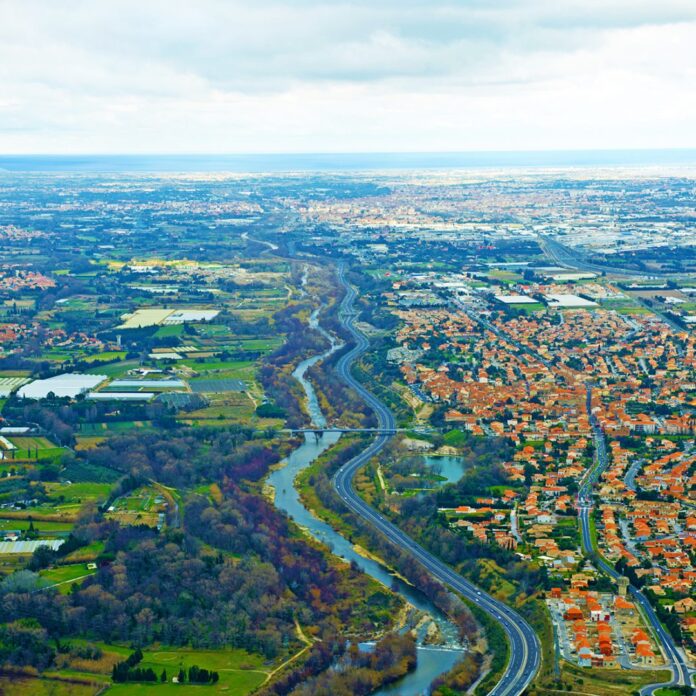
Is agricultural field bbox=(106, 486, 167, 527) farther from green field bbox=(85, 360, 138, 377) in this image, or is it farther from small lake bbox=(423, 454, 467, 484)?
green field bbox=(85, 360, 138, 377)

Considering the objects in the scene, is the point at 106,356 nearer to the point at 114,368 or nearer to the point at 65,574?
the point at 114,368

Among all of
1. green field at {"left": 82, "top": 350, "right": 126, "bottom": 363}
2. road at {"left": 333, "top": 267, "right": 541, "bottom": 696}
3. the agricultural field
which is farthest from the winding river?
green field at {"left": 82, "top": 350, "right": 126, "bottom": 363}

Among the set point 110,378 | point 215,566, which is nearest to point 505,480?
point 215,566

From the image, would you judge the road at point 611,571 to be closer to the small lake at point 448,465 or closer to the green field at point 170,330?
the small lake at point 448,465

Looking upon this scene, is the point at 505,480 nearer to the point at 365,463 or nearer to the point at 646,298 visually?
the point at 365,463

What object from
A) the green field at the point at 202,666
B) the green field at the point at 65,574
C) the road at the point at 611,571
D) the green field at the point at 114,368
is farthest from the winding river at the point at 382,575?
the green field at the point at 114,368

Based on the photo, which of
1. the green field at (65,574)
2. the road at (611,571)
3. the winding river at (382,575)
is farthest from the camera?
the green field at (65,574)
